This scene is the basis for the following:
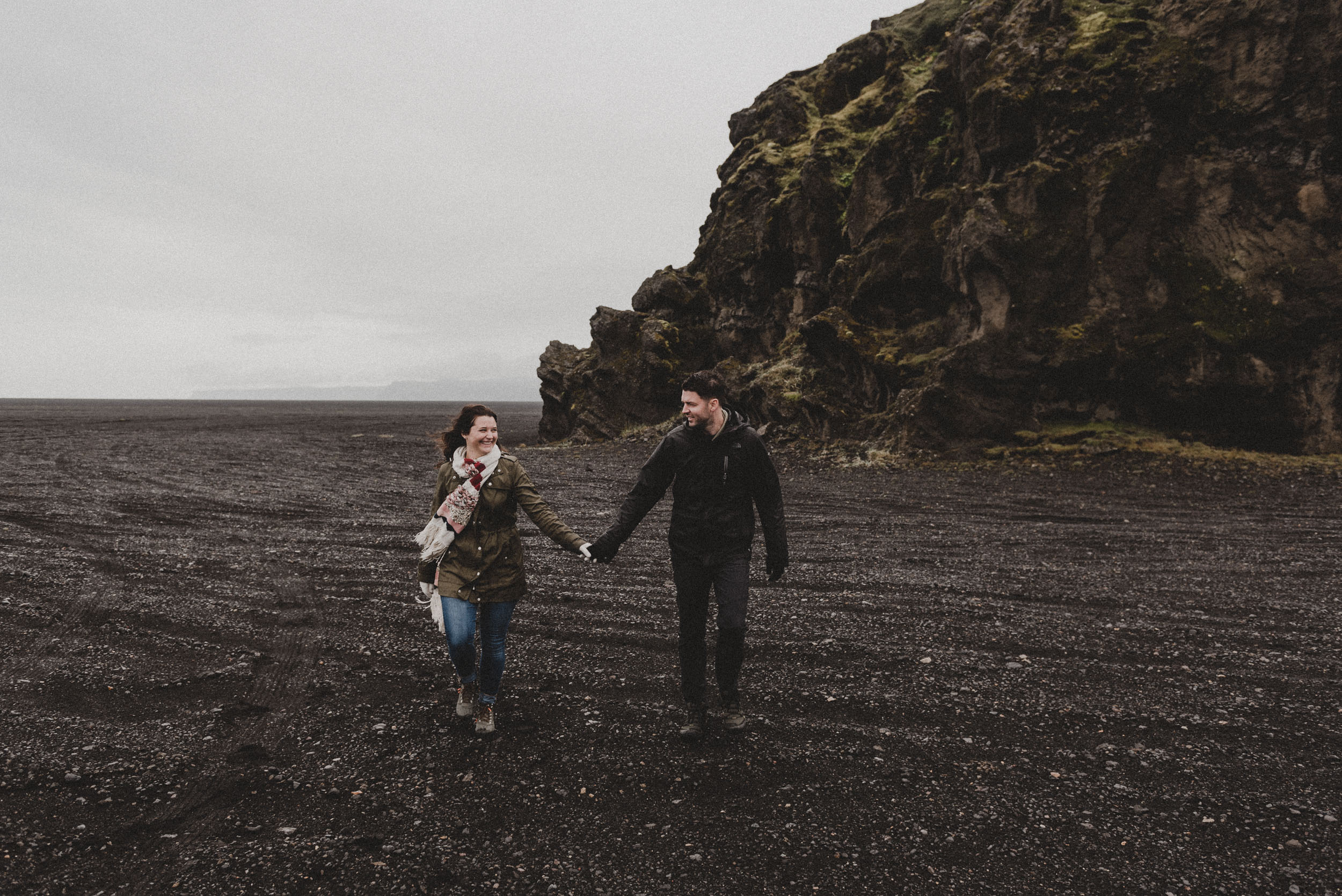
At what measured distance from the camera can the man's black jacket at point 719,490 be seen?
5602 millimetres

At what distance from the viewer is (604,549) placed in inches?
229

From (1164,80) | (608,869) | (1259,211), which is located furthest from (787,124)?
(608,869)

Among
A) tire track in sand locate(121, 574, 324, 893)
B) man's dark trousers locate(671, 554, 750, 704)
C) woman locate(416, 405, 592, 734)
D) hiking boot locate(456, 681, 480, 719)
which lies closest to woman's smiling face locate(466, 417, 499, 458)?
woman locate(416, 405, 592, 734)

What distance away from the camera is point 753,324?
38156mm

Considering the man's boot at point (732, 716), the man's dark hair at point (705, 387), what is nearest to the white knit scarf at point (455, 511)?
the man's dark hair at point (705, 387)

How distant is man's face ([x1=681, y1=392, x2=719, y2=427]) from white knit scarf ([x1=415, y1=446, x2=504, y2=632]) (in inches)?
66.4

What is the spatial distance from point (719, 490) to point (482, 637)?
2.31 m

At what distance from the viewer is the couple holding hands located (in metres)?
5.61

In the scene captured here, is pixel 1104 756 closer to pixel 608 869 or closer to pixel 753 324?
pixel 608 869

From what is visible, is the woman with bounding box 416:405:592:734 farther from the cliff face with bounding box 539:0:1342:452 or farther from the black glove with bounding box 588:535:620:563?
the cliff face with bounding box 539:0:1342:452

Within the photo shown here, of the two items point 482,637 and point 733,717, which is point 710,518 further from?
point 482,637

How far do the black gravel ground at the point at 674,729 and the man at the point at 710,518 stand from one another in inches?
37.0

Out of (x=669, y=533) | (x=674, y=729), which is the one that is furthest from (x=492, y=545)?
(x=674, y=729)

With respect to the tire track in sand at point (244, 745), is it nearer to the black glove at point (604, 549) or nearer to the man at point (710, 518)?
the black glove at point (604, 549)
